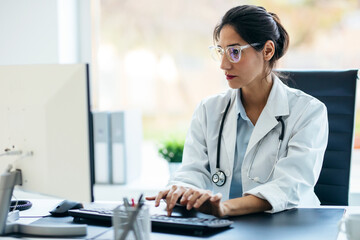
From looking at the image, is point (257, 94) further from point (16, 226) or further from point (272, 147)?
point (16, 226)

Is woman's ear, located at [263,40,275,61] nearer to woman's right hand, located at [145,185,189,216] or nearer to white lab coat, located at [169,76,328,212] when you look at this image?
white lab coat, located at [169,76,328,212]

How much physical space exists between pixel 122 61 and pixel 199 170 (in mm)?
1470

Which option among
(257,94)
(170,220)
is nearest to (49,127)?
(170,220)

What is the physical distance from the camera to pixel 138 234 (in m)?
1.15

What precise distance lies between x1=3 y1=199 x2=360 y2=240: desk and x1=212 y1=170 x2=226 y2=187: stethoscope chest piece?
0.33 metres

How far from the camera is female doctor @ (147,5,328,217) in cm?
170

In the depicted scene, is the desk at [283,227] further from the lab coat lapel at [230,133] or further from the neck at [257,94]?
the neck at [257,94]

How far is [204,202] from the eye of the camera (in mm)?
1503

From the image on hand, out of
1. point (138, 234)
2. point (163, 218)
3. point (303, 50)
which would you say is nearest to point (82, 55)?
point (303, 50)

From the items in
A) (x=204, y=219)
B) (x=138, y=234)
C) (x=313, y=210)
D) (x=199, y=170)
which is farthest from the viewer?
(x=199, y=170)

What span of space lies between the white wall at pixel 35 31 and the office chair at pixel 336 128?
1492 mm

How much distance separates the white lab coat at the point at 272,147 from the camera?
5.43 ft

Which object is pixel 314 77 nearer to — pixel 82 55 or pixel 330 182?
pixel 330 182

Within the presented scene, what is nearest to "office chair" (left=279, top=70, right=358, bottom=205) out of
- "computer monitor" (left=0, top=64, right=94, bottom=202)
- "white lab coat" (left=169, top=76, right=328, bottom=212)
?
"white lab coat" (left=169, top=76, right=328, bottom=212)
